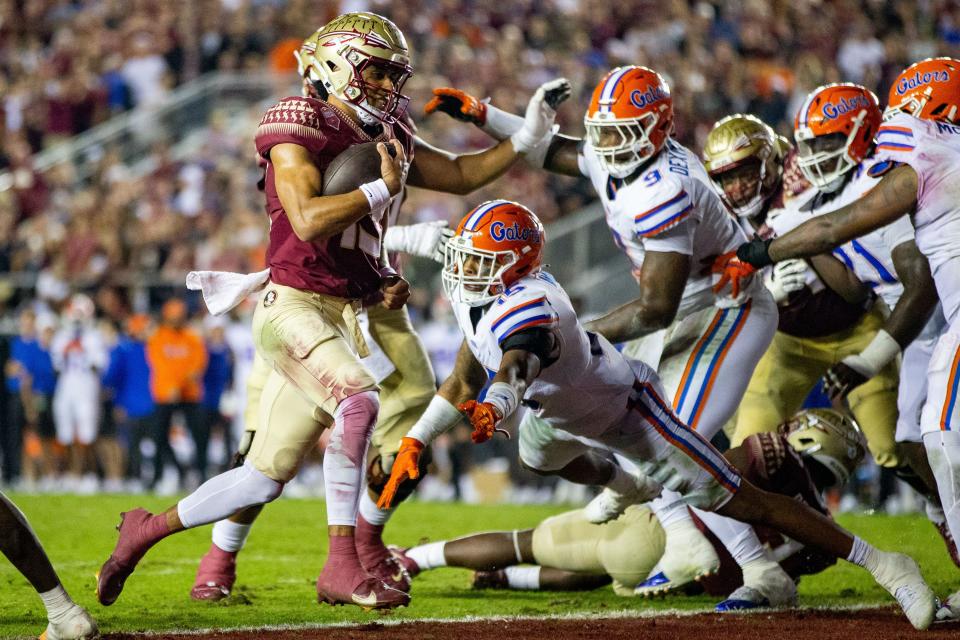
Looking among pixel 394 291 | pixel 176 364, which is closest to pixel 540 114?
pixel 394 291

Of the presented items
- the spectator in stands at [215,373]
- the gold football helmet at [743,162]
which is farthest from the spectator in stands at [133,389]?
the gold football helmet at [743,162]

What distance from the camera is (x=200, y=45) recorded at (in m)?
15.2

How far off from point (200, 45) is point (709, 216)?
11.1m

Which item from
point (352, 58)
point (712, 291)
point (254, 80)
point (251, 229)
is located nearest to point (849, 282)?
point (712, 291)

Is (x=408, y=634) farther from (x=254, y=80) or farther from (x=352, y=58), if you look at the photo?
(x=254, y=80)

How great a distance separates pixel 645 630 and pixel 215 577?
5.93 ft

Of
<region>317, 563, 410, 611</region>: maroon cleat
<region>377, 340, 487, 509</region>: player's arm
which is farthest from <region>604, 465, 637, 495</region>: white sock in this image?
<region>317, 563, 410, 611</region>: maroon cleat

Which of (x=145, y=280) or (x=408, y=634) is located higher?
(x=145, y=280)

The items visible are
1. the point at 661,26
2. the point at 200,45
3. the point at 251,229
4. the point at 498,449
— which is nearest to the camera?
the point at 498,449

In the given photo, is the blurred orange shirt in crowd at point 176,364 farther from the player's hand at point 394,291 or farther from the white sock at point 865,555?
the white sock at point 865,555

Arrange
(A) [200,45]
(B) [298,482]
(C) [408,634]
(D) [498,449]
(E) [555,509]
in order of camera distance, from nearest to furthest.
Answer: (C) [408,634] < (E) [555,509] < (D) [498,449] < (B) [298,482] < (A) [200,45]

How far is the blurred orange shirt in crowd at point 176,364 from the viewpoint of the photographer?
11320 millimetres

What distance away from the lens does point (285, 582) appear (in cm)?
573

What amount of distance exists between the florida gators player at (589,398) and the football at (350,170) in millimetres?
418
